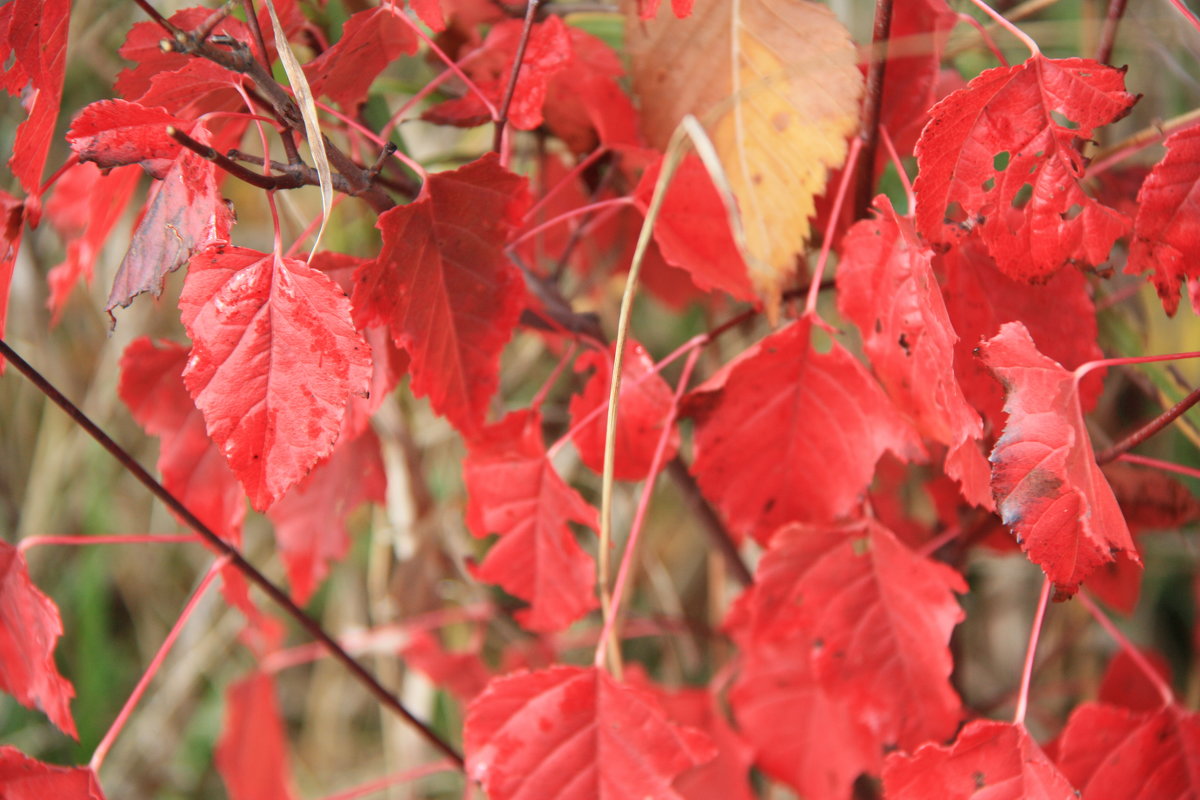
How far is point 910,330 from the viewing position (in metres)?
0.40

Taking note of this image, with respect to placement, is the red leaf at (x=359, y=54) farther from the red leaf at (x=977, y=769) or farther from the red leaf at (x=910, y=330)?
the red leaf at (x=977, y=769)

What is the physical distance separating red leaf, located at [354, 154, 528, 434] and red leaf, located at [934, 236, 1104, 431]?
223 millimetres

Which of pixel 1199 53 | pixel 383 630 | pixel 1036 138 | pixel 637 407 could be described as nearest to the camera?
pixel 1036 138

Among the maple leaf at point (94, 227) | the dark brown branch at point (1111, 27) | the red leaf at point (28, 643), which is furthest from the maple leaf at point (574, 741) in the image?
the dark brown branch at point (1111, 27)

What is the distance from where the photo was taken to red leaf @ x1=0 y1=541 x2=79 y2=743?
45 cm

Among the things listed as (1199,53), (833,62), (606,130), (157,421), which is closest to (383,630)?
(157,421)

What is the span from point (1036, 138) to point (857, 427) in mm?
161

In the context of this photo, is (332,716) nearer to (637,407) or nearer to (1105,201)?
(637,407)

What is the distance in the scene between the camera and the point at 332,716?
3.87 feet

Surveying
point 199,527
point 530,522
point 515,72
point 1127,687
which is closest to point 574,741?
point 530,522

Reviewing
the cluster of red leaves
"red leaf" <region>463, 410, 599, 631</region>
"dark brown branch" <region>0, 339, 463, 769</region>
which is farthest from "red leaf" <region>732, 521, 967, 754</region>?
"dark brown branch" <region>0, 339, 463, 769</region>

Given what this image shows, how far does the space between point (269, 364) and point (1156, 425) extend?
0.39m

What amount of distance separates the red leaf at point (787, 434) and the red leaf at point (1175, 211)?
5.3 inches

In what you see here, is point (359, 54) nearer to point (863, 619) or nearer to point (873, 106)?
point (873, 106)
